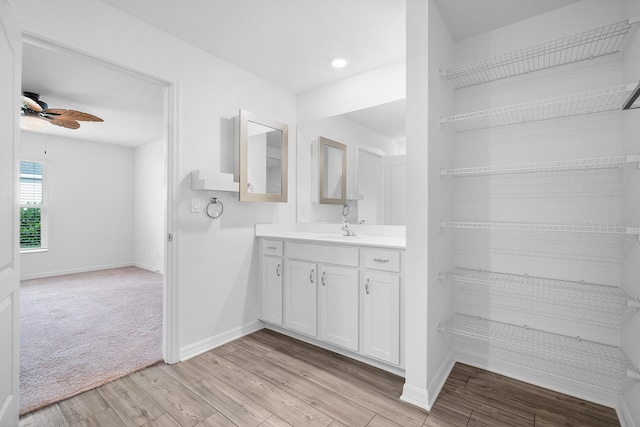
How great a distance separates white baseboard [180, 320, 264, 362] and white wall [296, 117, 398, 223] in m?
1.14

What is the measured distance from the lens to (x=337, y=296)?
2.37m

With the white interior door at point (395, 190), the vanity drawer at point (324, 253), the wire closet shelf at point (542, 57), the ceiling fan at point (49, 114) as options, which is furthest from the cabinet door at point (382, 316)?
the ceiling fan at point (49, 114)

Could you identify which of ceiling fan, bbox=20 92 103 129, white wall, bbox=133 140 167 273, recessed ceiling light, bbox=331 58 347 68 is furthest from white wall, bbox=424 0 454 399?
white wall, bbox=133 140 167 273

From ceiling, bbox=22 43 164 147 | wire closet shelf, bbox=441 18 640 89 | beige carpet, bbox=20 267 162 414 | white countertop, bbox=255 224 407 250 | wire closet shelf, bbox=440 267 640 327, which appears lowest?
beige carpet, bbox=20 267 162 414

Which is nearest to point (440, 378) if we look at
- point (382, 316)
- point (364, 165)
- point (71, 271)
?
point (382, 316)

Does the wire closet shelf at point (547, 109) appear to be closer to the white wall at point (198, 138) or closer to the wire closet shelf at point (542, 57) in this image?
the wire closet shelf at point (542, 57)

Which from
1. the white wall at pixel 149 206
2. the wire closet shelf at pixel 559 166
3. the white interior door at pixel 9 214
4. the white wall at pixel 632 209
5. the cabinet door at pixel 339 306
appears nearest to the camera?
the white interior door at pixel 9 214

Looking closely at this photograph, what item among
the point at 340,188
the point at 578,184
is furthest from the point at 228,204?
the point at 578,184

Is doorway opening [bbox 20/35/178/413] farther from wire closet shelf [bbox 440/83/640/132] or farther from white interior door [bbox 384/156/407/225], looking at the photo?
wire closet shelf [bbox 440/83/640/132]

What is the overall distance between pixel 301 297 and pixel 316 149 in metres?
1.46

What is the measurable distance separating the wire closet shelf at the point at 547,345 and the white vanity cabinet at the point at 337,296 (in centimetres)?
39

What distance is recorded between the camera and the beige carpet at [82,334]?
2.08m

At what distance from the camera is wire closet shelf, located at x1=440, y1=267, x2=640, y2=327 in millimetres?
1810

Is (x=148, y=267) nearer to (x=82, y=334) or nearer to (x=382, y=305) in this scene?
(x=82, y=334)
